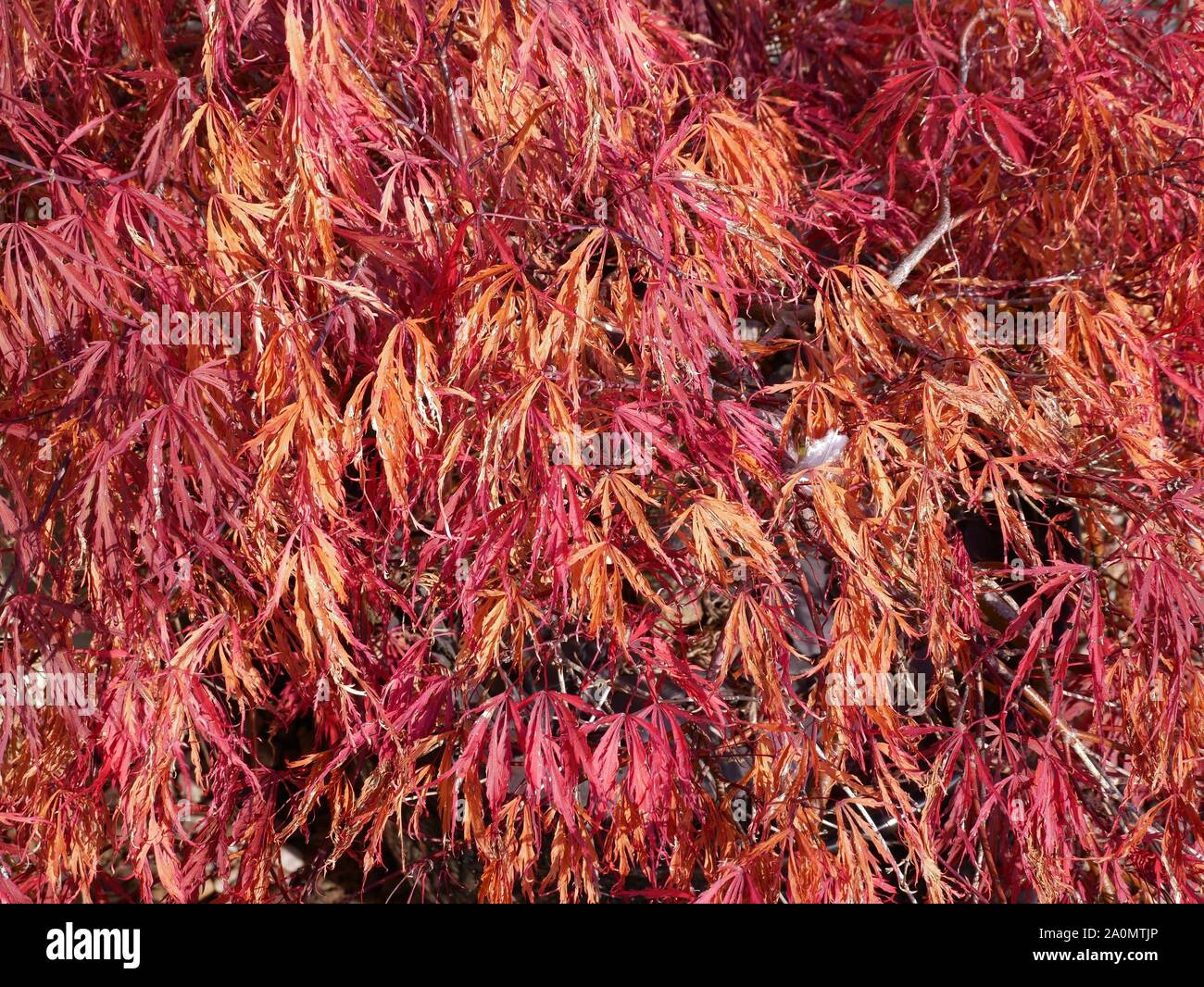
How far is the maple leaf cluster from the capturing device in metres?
1.32

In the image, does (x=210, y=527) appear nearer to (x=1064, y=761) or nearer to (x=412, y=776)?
(x=412, y=776)

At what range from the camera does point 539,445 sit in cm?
130

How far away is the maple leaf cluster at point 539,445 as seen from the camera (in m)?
1.32

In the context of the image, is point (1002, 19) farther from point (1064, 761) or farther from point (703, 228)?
point (1064, 761)

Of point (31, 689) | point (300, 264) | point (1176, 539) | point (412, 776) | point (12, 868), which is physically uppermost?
point (300, 264)

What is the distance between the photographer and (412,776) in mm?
1402

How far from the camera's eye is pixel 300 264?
54.7 inches

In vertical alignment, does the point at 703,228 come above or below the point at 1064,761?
above

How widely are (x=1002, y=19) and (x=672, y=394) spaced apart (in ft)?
3.35

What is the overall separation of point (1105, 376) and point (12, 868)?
2.13 m

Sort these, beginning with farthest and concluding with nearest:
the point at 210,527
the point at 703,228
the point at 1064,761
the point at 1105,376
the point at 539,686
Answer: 1. the point at 539,686
2. the point at 1105,376
3. the point at 1064,761
4. the point at 703,228
5. the point at 210,527

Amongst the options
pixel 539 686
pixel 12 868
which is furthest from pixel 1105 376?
pixel 12 868

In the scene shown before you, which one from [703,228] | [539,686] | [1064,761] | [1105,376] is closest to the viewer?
[703,228]

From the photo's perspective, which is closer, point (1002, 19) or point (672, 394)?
point (672, 394)
